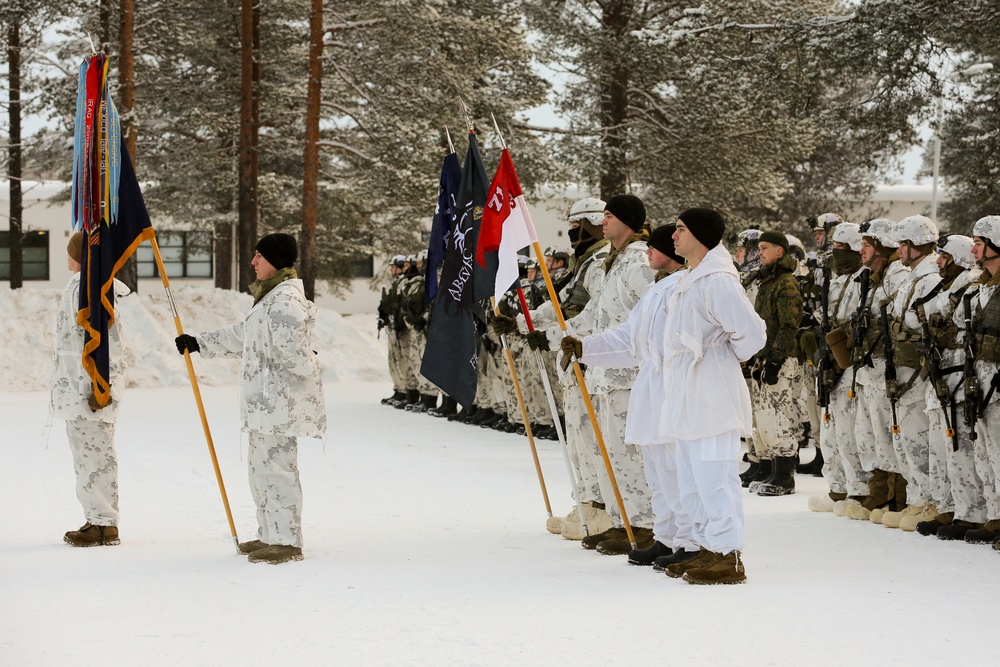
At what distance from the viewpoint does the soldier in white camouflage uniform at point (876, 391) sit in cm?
952

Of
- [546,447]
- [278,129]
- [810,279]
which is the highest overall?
[278,129]

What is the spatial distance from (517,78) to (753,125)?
17.9 feet

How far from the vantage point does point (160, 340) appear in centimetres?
2498

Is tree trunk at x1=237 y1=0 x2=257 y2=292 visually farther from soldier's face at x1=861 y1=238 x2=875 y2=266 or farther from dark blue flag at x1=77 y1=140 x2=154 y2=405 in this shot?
soldier's face at x1=861 y1=238 x2=875 y2=266

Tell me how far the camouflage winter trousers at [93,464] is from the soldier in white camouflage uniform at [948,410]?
5164 millimetres

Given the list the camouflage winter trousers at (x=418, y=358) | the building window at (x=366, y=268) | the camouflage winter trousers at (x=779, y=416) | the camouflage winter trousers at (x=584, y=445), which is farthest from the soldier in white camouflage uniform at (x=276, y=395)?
the building window at (x=366, y=268)

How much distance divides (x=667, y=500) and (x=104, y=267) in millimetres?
3717

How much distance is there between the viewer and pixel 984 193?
25.5 m

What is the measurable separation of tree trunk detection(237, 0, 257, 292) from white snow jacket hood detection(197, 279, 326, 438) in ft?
67.9

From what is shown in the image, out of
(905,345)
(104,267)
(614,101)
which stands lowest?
(905,345)

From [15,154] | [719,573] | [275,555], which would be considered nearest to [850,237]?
[719,573]

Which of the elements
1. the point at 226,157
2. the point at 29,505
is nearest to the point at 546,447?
the point at 29,505

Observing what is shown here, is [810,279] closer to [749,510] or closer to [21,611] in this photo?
[749,510]

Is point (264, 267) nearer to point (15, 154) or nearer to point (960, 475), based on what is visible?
point (960, 475)
